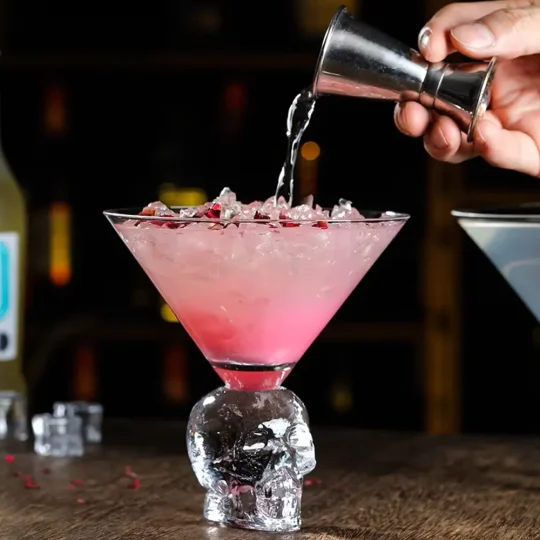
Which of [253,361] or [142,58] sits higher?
[142,58]

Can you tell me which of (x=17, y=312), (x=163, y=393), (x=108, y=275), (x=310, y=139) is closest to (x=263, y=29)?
(x=310, y=139)

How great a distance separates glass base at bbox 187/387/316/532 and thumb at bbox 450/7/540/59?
456 mm

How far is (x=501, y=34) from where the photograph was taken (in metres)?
1.33

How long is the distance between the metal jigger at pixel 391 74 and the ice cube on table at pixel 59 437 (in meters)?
0.55

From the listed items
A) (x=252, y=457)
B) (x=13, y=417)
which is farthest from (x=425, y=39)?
(x=13, y=417)

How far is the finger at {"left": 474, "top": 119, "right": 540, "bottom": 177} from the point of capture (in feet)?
4.75

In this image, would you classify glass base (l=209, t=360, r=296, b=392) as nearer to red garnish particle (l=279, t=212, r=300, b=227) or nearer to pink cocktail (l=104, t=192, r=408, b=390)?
pink cocktail (l=104, t=192, r=408, b=390)

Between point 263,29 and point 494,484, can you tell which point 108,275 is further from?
point 494,484

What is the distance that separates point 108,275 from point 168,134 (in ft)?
1.31

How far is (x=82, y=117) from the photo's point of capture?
9.88ft

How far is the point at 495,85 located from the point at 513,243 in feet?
0.94

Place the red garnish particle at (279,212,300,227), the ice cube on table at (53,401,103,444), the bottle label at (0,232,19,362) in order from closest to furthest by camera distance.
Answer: the red garnish particle at (279,212,300,227)
the ice cube on table at (53,401,103,444)
the bottle label at (0,232,19,362)

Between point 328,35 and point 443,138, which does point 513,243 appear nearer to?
point 443,138

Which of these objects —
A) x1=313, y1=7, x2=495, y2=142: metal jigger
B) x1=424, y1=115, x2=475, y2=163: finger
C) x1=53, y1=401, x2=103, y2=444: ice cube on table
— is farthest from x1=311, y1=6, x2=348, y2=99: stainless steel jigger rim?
x1=53, y1=401, x2=103, y2=444: ice cube on table
